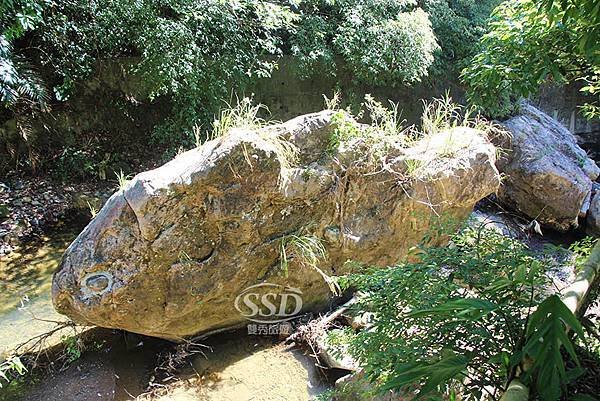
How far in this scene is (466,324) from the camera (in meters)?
0.96

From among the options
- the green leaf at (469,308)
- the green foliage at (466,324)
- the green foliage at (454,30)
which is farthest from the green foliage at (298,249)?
the green foliage at (454,30)

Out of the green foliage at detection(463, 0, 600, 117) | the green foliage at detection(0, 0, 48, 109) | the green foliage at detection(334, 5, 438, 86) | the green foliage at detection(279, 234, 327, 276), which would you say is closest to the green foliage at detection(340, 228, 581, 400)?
the green foliage at detection(463, 0, 600, 117)

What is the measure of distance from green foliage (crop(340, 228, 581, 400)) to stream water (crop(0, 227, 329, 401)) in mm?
1310

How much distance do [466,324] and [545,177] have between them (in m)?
4.96

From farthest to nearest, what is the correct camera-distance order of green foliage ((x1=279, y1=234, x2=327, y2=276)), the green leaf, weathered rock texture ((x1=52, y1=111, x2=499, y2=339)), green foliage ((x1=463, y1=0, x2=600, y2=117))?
1. green foliage ((x1=279, y1=234, x2=327, y2=276))
2. weathered rock texture ((x1=52, y1=111, x2=499, y2=339))
3. green foliage ((x1=463, y1=0, x2=600, y2=117))
4. the green leaf

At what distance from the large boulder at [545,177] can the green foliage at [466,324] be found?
412 centimetres

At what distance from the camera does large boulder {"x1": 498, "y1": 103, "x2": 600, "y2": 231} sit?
5215 mm

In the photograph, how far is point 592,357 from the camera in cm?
99

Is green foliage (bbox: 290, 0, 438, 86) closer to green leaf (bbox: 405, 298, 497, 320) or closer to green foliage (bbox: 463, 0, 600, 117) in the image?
green foliage (bbox: 463, 0, 600, 117)

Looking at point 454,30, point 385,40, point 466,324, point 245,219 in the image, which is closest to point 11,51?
point 245,219

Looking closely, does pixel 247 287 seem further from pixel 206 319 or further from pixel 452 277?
pixel 452 277

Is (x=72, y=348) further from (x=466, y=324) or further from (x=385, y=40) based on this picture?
(x=385, y=40)

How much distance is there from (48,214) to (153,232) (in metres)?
2.47

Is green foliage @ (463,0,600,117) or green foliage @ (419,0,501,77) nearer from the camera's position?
green foliage @ (463,0,600,117)
